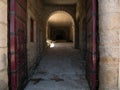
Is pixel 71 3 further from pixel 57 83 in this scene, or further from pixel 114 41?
pixel 114 41

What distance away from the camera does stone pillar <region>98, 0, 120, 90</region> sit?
3.57m

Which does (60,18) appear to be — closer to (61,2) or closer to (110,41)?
(61,2)

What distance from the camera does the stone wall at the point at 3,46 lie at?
3176 millimetres

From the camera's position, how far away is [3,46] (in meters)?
3.27

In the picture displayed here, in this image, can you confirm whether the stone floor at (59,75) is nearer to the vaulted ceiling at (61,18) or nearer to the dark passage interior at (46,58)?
the dark passage interior at (46,58)

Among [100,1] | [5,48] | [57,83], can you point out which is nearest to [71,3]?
[57,83]

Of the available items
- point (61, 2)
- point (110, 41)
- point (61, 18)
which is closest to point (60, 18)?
point (61, 18)

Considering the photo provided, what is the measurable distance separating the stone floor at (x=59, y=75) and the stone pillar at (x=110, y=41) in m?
1.48

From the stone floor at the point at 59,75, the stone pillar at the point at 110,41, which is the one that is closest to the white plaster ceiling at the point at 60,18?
the stone floor at the point at 59,75

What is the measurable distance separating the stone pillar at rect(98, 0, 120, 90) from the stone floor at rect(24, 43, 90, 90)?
1482mm

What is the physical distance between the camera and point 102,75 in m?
3.77

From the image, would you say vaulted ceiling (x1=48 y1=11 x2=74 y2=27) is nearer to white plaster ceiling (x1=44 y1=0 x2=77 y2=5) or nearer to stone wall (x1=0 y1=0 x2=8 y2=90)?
white plaster ceiling (x1=44 y1=0 x2=77 y2=5)

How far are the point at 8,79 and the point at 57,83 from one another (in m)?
2.16

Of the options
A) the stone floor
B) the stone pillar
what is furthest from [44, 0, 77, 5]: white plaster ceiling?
the stone pillar
